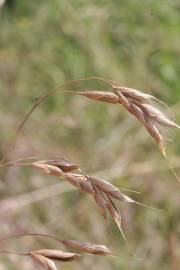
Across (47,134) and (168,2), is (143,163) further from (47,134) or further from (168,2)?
(168,2)

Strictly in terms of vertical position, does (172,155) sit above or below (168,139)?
below

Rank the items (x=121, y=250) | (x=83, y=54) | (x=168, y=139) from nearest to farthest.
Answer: (x=168, y=139), (x=121, y=250), (x=83, y=54)

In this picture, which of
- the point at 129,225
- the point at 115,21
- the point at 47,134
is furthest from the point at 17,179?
A: the point at 115,21

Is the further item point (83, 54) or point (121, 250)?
point (83, 54)

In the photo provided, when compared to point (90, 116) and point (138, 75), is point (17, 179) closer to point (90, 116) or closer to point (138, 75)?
point (90, 116)

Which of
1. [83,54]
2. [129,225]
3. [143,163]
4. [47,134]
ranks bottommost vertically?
[129,225]

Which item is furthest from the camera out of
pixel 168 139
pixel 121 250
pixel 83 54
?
pixel 83 54

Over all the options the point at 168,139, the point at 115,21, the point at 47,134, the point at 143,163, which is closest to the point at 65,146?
the point at 47,134
